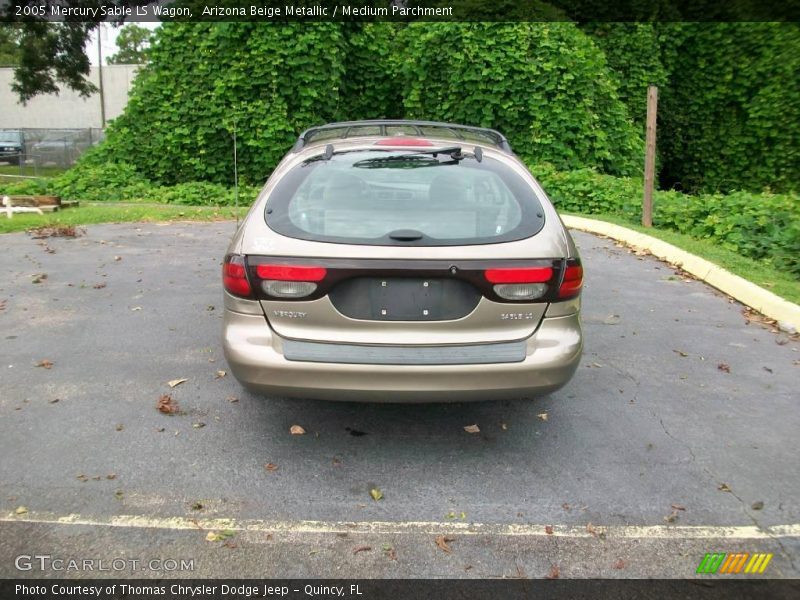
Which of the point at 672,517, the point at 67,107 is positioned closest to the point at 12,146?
the point at 67,107

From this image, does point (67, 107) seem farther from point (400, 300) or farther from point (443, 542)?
point (443, 542)

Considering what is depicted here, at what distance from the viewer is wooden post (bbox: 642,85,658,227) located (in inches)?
439

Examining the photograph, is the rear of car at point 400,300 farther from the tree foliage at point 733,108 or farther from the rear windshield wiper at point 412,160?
the tree foliage at point 733,108

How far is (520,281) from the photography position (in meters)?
3.54

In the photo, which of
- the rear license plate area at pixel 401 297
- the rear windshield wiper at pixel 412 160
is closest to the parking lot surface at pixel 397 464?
the rear license plate area at pixel 401 297

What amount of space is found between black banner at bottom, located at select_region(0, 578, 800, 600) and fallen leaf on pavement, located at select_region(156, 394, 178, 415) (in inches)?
63.9

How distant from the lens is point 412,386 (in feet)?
11.5

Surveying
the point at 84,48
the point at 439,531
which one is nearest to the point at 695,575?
the point at 439,531

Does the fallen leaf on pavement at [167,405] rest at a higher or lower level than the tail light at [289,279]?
lower

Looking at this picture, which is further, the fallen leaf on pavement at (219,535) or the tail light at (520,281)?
the tail light at (520,281)

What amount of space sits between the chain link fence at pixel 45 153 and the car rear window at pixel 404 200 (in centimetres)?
2797

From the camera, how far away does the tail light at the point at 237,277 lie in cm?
357

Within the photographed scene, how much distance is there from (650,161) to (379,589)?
9979mm

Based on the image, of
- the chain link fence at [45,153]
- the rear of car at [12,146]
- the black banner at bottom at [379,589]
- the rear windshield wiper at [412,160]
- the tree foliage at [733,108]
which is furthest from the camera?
the rear of car at [12,146]
